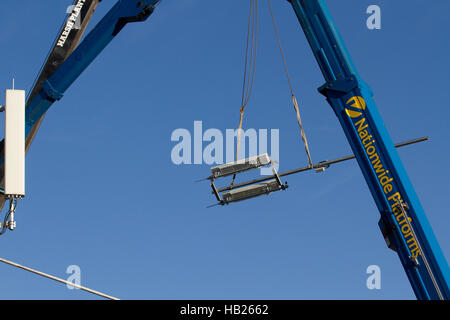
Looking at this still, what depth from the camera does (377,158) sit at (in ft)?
61.2

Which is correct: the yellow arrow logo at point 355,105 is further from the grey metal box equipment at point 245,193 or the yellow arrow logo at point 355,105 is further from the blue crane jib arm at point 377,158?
the grey metal box equipment at point 245,193

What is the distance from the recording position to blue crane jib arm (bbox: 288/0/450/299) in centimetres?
1783

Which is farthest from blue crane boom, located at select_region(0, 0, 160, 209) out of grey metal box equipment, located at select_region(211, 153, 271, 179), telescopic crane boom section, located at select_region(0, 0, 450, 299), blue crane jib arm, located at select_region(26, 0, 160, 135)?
grey metal box equipment, located at select_region(211, 153, 271, 179)

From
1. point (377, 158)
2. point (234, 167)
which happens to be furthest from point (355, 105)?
point (234, 167)

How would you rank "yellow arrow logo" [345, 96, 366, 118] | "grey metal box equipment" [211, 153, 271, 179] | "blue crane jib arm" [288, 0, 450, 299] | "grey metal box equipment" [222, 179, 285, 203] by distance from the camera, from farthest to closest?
"grey metal box equipment" [222, 179, 285, 203], "grey metal box equipment" [211, 153, 271, 179], "yellow arrow logo" [345, 96, 366, 118], "blue crane jib arm" [288, 0, 450, 299]

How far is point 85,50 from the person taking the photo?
24984 millimetres

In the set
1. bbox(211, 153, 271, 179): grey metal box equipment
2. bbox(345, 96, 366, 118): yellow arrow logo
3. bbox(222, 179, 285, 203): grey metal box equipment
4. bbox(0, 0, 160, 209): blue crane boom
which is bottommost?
bbox(222, 179, 285, 203): grey metal box equipment

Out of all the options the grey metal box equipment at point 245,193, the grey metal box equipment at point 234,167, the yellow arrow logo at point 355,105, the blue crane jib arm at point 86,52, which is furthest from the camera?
the blue crane jib arm at point 86,52

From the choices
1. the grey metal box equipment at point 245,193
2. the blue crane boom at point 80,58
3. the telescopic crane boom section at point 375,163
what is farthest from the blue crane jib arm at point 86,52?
the grey metal box equipment at point 245,193

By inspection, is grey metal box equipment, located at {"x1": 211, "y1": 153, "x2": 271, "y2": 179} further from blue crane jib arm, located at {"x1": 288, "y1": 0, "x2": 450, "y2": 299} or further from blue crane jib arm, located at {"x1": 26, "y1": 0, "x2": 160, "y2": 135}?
blue crane jib arm, located at {"x1": 26, "y1": 0, "x2": 160, "y2": 135}

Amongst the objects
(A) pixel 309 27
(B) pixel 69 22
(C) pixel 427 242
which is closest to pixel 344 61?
(A) pixel 309 27

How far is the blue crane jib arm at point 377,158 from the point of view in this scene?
17828mm
